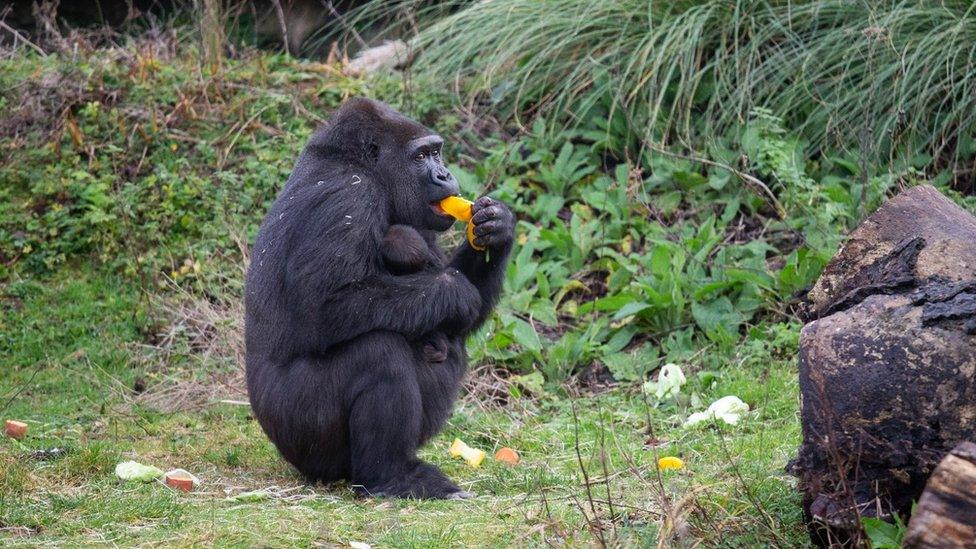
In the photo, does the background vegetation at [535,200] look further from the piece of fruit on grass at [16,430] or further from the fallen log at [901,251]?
the fallen log at [901,251]

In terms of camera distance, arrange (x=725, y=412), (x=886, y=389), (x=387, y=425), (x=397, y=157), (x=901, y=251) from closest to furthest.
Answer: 1. (x=886, y=389)
2. (x=901, y=251)
3. (x=387, y=425)
4. (x=397, y=157)
5. (x=725, y=412)

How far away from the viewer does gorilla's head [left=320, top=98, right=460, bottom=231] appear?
5.15 metres

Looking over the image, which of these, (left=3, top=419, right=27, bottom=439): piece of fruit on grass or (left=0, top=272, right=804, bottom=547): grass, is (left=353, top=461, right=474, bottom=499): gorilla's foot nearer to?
(left=0, top=272, right=804, bottom=547): grass

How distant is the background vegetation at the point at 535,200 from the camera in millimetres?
6090

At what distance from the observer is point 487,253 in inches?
208

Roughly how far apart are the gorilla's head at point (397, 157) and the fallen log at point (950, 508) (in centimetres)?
292

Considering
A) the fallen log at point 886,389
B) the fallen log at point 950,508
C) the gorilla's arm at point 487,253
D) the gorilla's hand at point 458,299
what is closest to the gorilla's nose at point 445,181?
the gorilla's arm at point 487,253

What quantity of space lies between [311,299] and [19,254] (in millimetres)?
4052

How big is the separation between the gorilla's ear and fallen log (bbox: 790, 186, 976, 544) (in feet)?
7.50

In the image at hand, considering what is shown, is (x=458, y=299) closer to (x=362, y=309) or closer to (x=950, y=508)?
(x=362, y=309)

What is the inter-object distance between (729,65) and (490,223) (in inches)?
165

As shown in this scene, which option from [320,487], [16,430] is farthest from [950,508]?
[16,430]

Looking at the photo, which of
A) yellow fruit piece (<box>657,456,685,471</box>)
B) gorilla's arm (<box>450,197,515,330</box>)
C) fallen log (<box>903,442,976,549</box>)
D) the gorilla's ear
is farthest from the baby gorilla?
fallen log (<box>903,442,976,549</box>)

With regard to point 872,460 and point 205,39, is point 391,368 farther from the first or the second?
point 205,39
